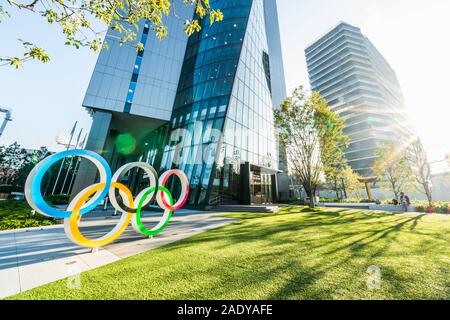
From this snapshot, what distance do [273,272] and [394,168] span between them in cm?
3124

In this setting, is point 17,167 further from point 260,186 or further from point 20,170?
point 260,186

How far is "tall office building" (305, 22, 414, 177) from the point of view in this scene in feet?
212

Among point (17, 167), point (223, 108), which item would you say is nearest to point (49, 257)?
point (223, 108)

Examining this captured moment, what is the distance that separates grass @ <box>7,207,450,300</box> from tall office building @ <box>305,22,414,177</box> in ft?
221

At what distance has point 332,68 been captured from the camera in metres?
80.2

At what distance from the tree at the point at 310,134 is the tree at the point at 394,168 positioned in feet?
40.6

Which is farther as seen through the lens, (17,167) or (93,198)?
(17,167)

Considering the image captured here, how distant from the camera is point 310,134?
59.4 feet

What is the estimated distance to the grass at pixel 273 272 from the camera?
2857 mm

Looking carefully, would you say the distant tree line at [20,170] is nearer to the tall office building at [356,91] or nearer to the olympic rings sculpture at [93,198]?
the olympic rings sculpture at [93,198]

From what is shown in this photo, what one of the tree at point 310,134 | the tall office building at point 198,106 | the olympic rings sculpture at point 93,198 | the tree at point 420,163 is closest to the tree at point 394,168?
the tree at point 420,163

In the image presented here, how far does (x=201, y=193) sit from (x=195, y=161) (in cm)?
364

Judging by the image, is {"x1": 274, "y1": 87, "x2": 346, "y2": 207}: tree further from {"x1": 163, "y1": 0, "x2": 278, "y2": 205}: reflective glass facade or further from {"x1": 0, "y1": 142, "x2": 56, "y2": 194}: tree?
{"x1": 0, "y1": 142, "x2": 56, "y2": 194}: tree
